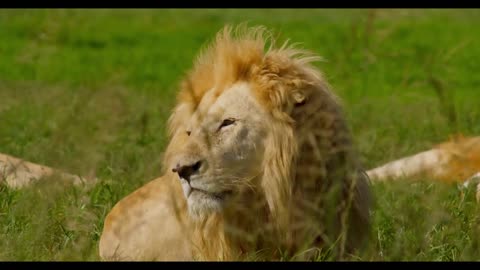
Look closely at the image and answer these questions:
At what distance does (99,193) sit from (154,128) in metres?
3.22

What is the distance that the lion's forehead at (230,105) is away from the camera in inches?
191

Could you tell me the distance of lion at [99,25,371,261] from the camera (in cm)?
464

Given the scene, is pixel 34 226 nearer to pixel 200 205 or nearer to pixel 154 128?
pixel 200 205

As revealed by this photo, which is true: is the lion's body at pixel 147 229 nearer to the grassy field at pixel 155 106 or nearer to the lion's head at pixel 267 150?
the grassy field at pixel 155 106

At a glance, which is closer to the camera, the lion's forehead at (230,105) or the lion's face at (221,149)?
the lion's face at (221,149)

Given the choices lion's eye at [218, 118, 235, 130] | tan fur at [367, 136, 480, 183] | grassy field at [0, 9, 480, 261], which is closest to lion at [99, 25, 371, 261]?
lion's eye at [218, 118, 235, 130]

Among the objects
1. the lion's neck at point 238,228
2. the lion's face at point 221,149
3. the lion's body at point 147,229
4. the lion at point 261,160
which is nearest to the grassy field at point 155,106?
the lion's body at point 147,229

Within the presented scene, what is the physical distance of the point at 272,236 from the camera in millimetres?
4750

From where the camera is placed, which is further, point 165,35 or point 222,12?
point 222,12

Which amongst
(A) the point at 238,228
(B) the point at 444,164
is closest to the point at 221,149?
(A) the point at 238,228

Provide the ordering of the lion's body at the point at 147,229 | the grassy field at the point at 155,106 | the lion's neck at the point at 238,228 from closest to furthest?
the grassy field at the point at 155,106
the lion's neck at the point at 238,228
the lion's body at the point at 147,229

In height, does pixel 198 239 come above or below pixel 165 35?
below
